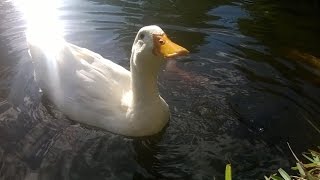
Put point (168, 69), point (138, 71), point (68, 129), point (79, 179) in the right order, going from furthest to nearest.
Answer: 1. point (168, 69)
2. point (68, 129)
3. point (138, 71)
4. point (79, 179)

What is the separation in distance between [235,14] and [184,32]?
3.53 ft

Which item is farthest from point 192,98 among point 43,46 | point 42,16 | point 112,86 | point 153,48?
point 42,16

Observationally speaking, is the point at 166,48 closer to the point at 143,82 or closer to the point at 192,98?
the point at 143,82

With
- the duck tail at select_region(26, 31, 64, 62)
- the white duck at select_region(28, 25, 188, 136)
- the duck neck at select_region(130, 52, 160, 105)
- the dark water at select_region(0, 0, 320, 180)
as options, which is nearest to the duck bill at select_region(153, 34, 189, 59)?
the white duck at select_region(28, 25, 188, 136)

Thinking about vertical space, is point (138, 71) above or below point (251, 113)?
above

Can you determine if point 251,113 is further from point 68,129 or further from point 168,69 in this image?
point 68,129

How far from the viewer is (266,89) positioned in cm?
539

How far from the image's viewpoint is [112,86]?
4695 millimetres

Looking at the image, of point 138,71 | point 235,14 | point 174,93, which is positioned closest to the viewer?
point 138,71

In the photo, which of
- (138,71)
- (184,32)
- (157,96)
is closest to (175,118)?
(157,96)

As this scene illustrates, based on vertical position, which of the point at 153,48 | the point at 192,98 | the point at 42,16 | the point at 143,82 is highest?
the point at 153,48

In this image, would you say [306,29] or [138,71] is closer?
[138,71]

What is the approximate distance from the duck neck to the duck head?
54 millimetres

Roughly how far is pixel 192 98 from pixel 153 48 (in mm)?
1256
